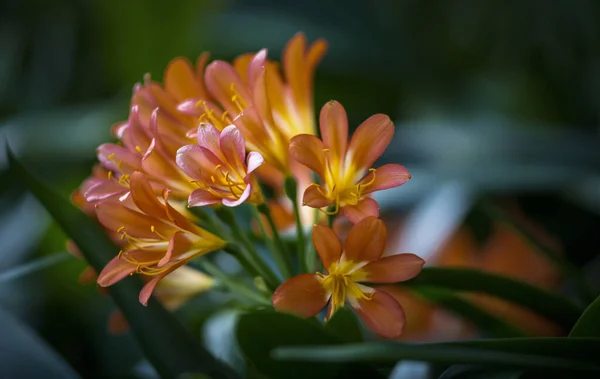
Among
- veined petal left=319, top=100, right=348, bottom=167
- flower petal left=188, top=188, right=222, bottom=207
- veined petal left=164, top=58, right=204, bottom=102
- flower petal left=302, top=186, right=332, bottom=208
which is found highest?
veined petal left=164, top=58, right=204, bottom=102

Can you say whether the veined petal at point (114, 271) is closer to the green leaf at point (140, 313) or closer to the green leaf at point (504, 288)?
the green leaf at point (140, 313)

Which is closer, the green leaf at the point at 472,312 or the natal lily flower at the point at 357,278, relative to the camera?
the natal lily flower at the point at 357,278

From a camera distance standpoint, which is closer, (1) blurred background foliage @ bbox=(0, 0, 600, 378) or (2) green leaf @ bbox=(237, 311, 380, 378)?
(2) green leaf @ bbox=(237, 311, 380, 378)

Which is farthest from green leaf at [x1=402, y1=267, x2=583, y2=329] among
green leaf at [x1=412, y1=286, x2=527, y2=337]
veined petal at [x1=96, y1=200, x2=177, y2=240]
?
veined petal at [x1=96, y1=200, x2=177, y2=240]

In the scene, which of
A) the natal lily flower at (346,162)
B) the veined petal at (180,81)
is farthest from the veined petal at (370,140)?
the veined petal at (180,81)

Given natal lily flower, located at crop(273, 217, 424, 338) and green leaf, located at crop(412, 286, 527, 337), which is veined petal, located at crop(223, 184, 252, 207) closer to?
natal lily flower, located at crop(273, 217, 424, 338)

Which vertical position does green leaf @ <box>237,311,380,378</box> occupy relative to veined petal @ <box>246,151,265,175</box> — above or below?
below
